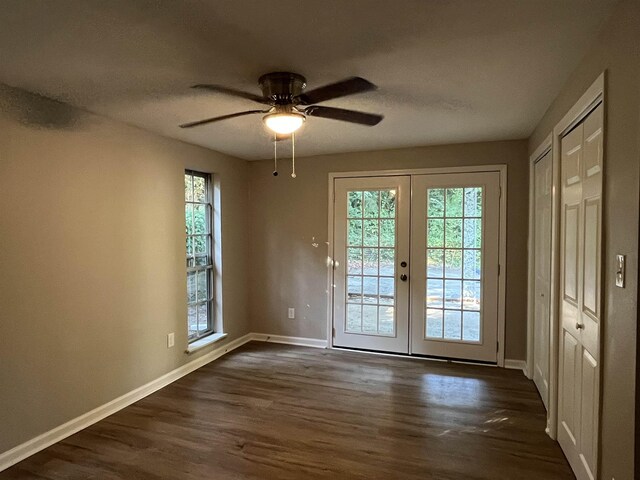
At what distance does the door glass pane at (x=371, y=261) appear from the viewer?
170 inches

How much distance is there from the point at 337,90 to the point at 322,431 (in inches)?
87.3

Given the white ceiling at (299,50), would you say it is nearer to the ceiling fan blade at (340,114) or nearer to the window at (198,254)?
the ceiling fan blade at (340,114)

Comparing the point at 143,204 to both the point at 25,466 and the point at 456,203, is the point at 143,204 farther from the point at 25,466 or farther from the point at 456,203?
the point at 456,203

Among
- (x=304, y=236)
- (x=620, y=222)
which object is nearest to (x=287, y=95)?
(x=620, y=222)

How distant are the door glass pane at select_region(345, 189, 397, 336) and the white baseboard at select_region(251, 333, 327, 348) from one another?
403 mm

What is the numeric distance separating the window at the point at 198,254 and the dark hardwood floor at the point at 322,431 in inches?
24.2

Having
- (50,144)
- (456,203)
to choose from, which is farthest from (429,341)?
(50,144)

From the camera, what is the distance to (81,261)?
280 cm

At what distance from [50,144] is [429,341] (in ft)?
12.3

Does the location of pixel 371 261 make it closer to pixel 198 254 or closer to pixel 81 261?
pixel 198 254

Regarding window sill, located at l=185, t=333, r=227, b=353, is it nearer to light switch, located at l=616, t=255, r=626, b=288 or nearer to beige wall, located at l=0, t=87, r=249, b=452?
beige wall, located at l=0, t=87, r=249, b=452

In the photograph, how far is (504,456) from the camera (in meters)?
2.45

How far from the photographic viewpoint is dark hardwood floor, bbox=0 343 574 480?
7.63ft

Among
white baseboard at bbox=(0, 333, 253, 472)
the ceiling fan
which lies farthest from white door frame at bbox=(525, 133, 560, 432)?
white baseboard at bbox=(0, 333, 253, 472)
